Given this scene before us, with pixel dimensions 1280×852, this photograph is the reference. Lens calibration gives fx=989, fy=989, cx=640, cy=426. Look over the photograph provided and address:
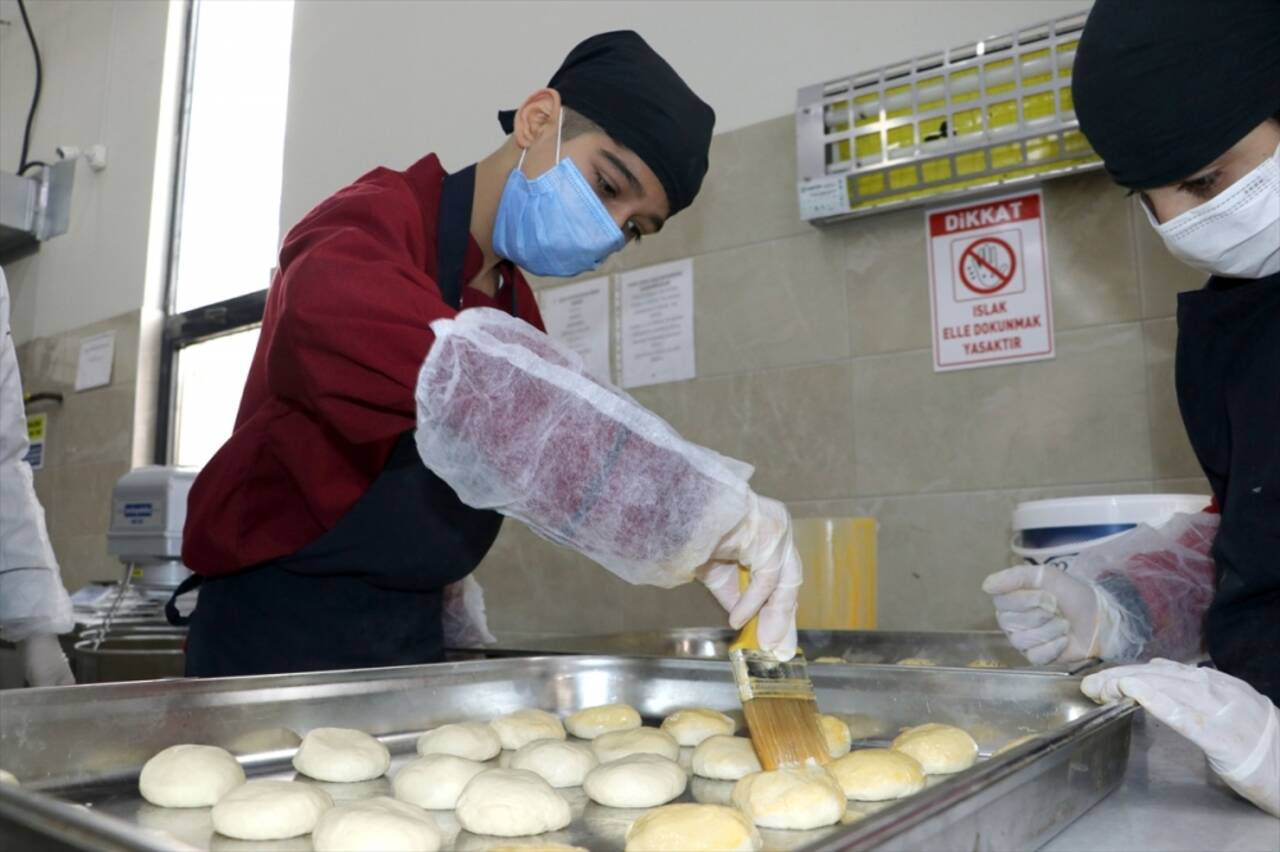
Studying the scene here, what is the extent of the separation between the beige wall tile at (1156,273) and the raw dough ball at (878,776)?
4.03 feet

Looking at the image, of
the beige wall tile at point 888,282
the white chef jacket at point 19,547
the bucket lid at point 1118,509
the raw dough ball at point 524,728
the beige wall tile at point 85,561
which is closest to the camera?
the raw dough ball at point 524,728

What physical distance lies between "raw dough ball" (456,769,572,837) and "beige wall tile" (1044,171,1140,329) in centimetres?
147

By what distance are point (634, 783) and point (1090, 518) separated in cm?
97

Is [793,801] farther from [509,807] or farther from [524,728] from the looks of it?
[524,728]

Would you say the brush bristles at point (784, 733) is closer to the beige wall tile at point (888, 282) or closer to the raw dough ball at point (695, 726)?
the raw dough ball at point (695, 726)

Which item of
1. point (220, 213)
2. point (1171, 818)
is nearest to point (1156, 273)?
point (1171, 818)

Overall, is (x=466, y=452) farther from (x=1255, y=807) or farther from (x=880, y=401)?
(x=880, y=401)

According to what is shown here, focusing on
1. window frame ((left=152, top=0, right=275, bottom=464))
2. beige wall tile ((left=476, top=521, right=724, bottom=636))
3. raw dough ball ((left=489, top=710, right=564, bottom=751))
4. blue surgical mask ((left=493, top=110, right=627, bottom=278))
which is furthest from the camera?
window frame ((left=152, top=0, right=275, bottom=464))

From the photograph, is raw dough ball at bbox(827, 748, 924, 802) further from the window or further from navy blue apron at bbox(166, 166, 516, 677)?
the window

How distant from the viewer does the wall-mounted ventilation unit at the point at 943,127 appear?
5.89 ft

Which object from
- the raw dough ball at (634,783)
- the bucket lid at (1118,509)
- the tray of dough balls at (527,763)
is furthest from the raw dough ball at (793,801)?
the bucket lid at (1118,509)

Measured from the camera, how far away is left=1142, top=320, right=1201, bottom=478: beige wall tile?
1.78 metres

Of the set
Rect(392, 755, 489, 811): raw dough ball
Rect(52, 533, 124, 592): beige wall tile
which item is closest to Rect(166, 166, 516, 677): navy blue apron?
Rect(392, 755, 489, 811): raw dough ball

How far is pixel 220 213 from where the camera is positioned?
3.87m
